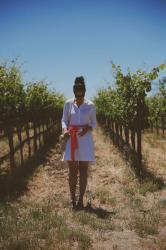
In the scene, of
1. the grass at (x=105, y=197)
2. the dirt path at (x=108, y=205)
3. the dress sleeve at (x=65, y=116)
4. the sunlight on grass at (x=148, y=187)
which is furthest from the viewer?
the sunlight on grass at (x=148, y=187)

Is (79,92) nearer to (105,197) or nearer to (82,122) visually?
(82,122)

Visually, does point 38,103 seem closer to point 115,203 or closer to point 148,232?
point 115,203

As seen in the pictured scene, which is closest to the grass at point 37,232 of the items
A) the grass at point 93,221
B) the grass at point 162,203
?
the grass at point 93,221

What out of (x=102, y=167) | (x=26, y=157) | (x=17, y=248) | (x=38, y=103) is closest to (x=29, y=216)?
(x=17, y=248)

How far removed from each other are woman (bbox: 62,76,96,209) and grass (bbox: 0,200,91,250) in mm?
936

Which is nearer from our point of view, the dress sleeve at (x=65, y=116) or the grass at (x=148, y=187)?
the dress sleeve at (x=65, y=116)

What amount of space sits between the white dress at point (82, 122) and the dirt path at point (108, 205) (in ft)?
3.00

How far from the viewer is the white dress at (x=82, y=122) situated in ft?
19.4

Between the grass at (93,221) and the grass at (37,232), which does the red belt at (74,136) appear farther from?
the grass at (37,232)

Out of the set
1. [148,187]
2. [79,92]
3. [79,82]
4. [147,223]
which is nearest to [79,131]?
[79,92]

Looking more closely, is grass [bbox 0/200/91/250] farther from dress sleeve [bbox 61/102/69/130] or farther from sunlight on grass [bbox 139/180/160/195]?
sunlight on grass [bbox 139/180/160/195]

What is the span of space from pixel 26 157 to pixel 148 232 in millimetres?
8188

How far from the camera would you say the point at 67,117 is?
238 inches

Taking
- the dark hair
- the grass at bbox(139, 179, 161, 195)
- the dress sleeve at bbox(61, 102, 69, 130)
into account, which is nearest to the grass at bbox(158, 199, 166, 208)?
the grass at bbox(139, 179, 161, 195)
